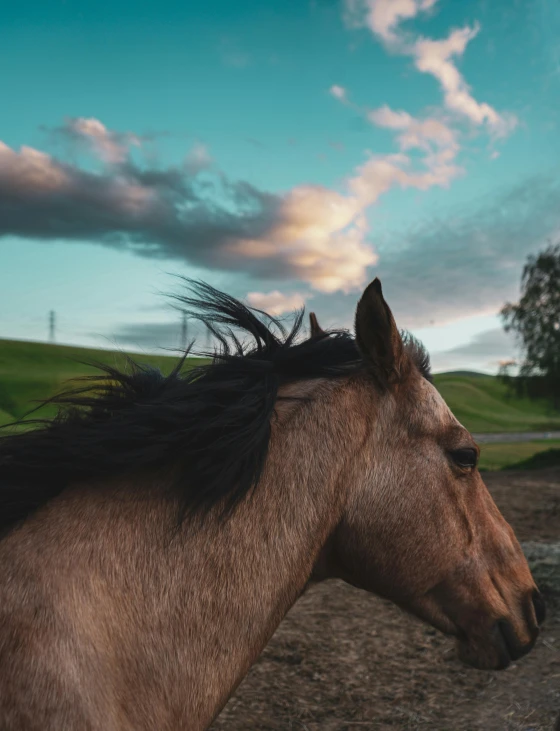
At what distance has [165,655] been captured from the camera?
6.03 ft

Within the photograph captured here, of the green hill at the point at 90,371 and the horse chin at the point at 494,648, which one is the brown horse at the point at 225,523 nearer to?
the horse chin at the point at 494,648

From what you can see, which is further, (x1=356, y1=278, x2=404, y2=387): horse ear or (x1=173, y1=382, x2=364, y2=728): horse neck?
(x1=356, y1=278, x2=404, y2=387): horse ear

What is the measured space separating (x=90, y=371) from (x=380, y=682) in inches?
496

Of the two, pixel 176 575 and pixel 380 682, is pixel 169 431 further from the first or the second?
pixel 380 682

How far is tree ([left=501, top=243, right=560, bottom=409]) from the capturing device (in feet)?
69.9

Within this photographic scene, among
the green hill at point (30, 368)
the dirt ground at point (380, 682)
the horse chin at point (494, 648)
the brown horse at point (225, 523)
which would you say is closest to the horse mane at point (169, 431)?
the brown horse at point (225, 523)

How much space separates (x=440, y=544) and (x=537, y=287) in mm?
22581

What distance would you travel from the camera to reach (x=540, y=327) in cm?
2175

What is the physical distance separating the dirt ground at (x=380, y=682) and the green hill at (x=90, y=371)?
9.77 m

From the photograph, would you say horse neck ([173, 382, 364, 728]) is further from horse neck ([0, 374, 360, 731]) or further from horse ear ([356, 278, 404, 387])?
horse ear ([356, 278, 404, 387])

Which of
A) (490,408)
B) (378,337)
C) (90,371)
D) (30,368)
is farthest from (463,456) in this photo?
(490,408)

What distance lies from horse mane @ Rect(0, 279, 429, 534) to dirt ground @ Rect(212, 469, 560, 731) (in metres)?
3.02

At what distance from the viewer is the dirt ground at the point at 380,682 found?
4.11 m

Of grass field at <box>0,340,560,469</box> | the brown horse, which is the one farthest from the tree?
the brown horse
